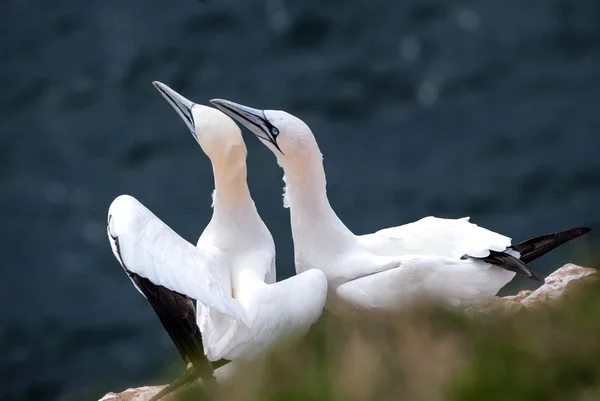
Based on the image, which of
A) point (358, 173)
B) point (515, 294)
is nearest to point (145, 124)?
point (358, 173)

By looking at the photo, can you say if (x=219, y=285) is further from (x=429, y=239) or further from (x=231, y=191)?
(x=429, y=239)

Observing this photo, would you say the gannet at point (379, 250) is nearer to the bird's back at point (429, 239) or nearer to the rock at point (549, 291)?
the bird's back at point (429, 239)

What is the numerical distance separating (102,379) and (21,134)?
17.6ft

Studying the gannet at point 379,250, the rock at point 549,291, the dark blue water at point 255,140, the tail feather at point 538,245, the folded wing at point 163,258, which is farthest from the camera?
the dark blue water at point 255,140

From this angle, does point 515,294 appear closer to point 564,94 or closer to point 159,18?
point 564,94

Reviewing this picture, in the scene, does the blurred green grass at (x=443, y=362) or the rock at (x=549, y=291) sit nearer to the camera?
the blurred green grass at (x=443, y=362)

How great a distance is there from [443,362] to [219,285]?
7.57ft

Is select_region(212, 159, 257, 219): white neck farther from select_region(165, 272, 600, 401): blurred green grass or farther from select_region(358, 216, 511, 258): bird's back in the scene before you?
select_region(165, 272, 600, 401): blurred green grass

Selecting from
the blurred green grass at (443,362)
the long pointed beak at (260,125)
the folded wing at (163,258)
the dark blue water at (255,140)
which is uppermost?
the long pointed beak at (260,125)

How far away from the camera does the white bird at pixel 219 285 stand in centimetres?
721

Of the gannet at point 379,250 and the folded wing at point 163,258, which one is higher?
the folded wing at point 163,258

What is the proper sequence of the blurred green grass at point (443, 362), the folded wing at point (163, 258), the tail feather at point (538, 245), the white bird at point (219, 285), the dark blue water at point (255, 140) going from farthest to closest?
1. the dark blue water at point (255, 140)
2. the tail feather at point (538, 245)
3. the white bird at point (219, 285)
4. the folded wing at point (163, 258)
5. the blurred green grass at point (443, 362)

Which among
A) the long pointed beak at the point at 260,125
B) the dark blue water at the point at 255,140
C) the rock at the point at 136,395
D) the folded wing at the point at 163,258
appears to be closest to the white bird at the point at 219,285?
the folded wing at the point at 163,258

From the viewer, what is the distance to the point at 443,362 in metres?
5.18
